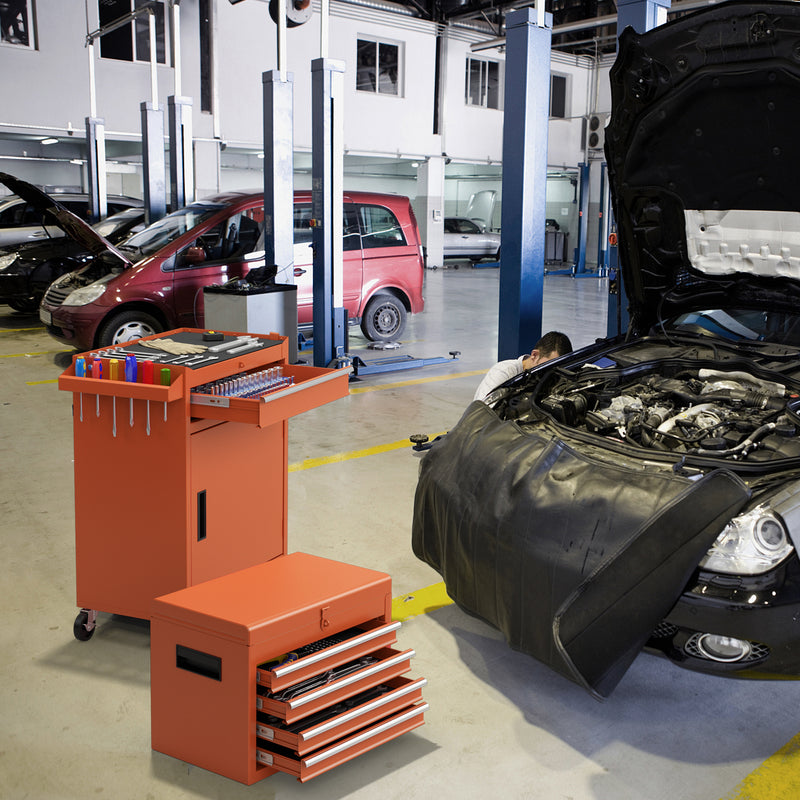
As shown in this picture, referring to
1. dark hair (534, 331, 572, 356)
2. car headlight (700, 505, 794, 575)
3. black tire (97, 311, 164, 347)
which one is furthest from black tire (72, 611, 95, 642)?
black tire (97, 311, 164, 347)

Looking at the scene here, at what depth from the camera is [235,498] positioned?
327cm

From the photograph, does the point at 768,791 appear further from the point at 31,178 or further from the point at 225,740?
the point at 31,178

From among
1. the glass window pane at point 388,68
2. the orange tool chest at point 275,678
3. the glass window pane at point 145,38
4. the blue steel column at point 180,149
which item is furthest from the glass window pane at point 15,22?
the orange tool chest at point 275,678

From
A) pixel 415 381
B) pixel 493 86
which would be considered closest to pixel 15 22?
pixel 493 86

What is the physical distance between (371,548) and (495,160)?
61.4ft

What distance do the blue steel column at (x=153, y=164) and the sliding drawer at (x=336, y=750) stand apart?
9.44 meters

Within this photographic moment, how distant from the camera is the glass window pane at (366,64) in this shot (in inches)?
741

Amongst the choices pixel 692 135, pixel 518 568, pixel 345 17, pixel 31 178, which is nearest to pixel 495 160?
pixel 345 17

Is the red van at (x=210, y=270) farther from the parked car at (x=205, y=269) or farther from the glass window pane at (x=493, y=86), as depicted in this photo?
the glass window pane at (x=493, y=86)

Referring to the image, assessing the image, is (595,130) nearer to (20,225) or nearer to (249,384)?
(20,225)

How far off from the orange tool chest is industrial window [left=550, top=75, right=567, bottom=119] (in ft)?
72.2

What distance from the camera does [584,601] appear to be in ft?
7.97

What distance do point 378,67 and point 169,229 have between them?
39.8 feet

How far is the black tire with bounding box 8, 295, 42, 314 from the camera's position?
10.8m
